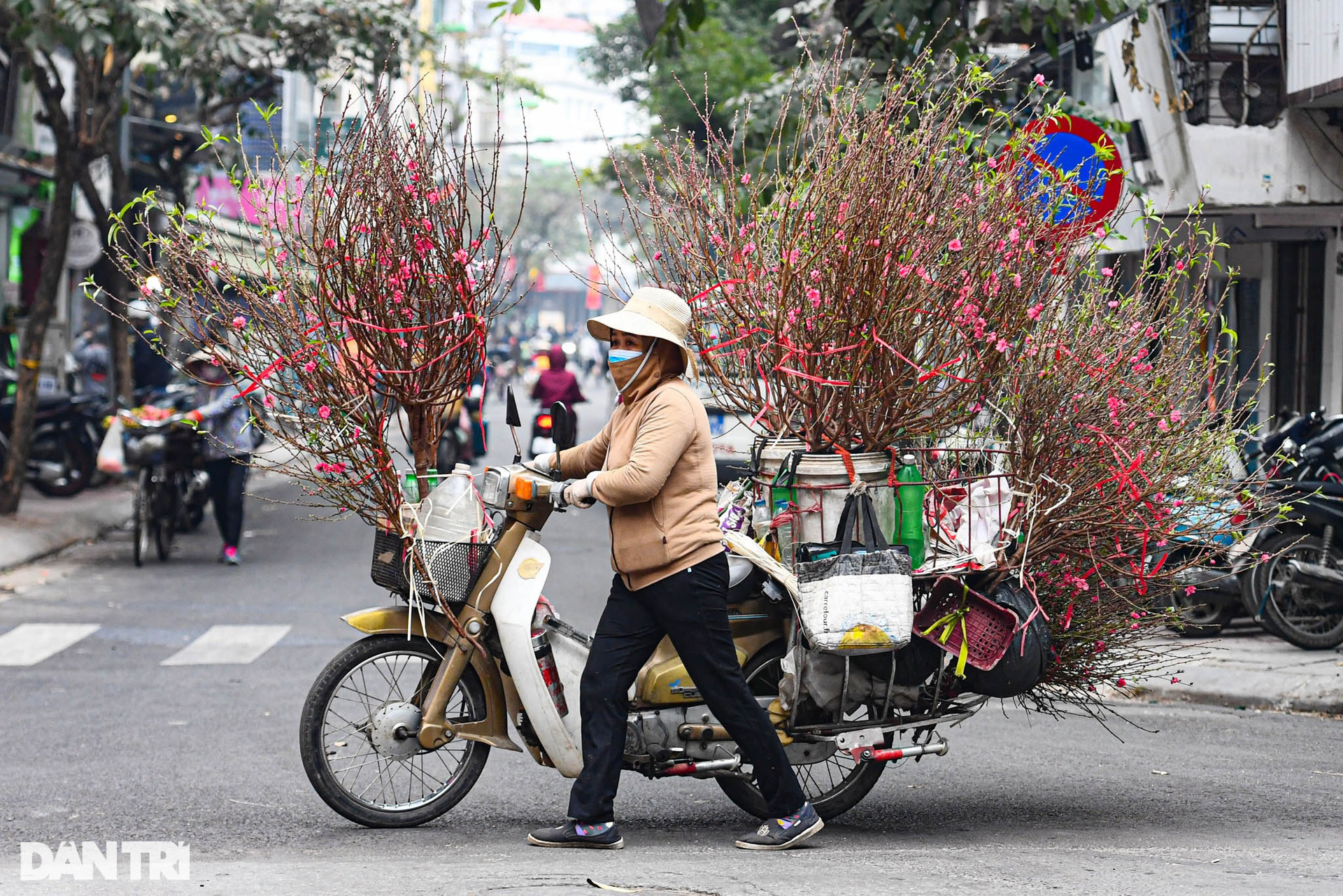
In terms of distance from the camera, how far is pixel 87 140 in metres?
14.3

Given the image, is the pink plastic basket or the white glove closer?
the white glove

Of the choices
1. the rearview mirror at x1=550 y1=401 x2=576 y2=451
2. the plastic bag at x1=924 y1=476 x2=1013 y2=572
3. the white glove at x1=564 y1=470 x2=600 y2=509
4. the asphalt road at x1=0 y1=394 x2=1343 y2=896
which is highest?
the rearview mirror at x1=550 y1=401 x2=576 y2=451

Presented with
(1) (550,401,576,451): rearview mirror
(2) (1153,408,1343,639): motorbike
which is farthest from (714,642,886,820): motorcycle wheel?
(2) (1153,408,1343,639): motorbike

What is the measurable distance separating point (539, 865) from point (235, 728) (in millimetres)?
2883

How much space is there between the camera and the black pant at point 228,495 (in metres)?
12.0

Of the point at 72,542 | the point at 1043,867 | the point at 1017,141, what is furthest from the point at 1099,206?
the point at 72,542

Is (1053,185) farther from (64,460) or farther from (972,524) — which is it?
(64,460)

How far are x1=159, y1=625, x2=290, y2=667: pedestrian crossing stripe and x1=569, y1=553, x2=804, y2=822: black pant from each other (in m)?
4.42

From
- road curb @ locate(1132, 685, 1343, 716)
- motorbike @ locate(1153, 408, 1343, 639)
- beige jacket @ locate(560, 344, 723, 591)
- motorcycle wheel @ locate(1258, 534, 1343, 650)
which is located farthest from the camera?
motorcycle wheel @ locate(1258, 534, 1343, 650)

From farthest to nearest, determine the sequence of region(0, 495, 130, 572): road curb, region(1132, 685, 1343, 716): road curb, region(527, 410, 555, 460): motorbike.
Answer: region(527, 410, 555, 460): motorbike, region(0, 495, 130, 572): road curb, region(1132, 685, 1343, 716): road curb

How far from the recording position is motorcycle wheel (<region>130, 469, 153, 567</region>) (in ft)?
40.0

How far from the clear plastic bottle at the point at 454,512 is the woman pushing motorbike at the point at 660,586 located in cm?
41

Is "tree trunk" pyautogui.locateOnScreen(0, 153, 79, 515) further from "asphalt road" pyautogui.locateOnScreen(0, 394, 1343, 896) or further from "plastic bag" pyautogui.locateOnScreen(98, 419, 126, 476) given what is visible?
"asphalt road" pyautogui.locateOnScreen(0, 394, 1343, 896)

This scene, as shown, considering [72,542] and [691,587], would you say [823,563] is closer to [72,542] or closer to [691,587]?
[691,587]
